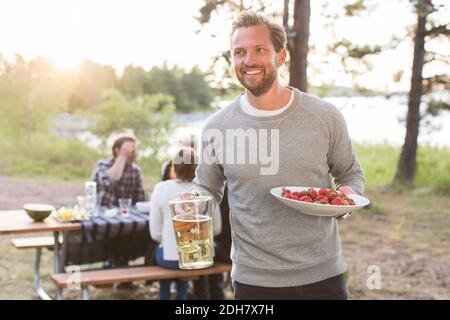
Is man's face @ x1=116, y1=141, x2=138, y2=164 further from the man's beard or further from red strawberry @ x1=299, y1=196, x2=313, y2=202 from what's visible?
red strawberry @ x1=299, y1=196, x2=313, y2=202

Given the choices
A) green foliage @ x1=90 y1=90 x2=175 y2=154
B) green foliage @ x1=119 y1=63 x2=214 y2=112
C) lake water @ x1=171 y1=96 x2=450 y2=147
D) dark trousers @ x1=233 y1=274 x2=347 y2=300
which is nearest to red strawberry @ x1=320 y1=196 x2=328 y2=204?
dark trousers @ x1=233 y1=274 x2=347 y2=300

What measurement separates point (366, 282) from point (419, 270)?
0.67 m

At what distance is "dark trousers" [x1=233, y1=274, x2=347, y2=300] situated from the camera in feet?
7.27

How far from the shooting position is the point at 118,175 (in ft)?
18.3

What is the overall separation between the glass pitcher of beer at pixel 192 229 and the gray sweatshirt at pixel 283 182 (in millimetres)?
172

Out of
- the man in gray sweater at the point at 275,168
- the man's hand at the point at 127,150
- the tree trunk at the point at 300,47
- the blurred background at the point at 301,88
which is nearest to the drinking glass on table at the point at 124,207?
the man's hand at the point at 127,150

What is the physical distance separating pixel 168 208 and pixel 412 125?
683 cm

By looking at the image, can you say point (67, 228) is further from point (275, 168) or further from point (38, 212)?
point (275, 168)

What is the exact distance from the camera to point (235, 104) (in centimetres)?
238

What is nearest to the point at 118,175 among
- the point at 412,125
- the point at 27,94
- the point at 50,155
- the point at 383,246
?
the point at 383,246

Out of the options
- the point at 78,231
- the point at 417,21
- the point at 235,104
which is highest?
the point at 417,21

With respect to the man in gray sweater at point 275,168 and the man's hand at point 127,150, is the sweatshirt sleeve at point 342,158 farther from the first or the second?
the man's hand at point 127,150
